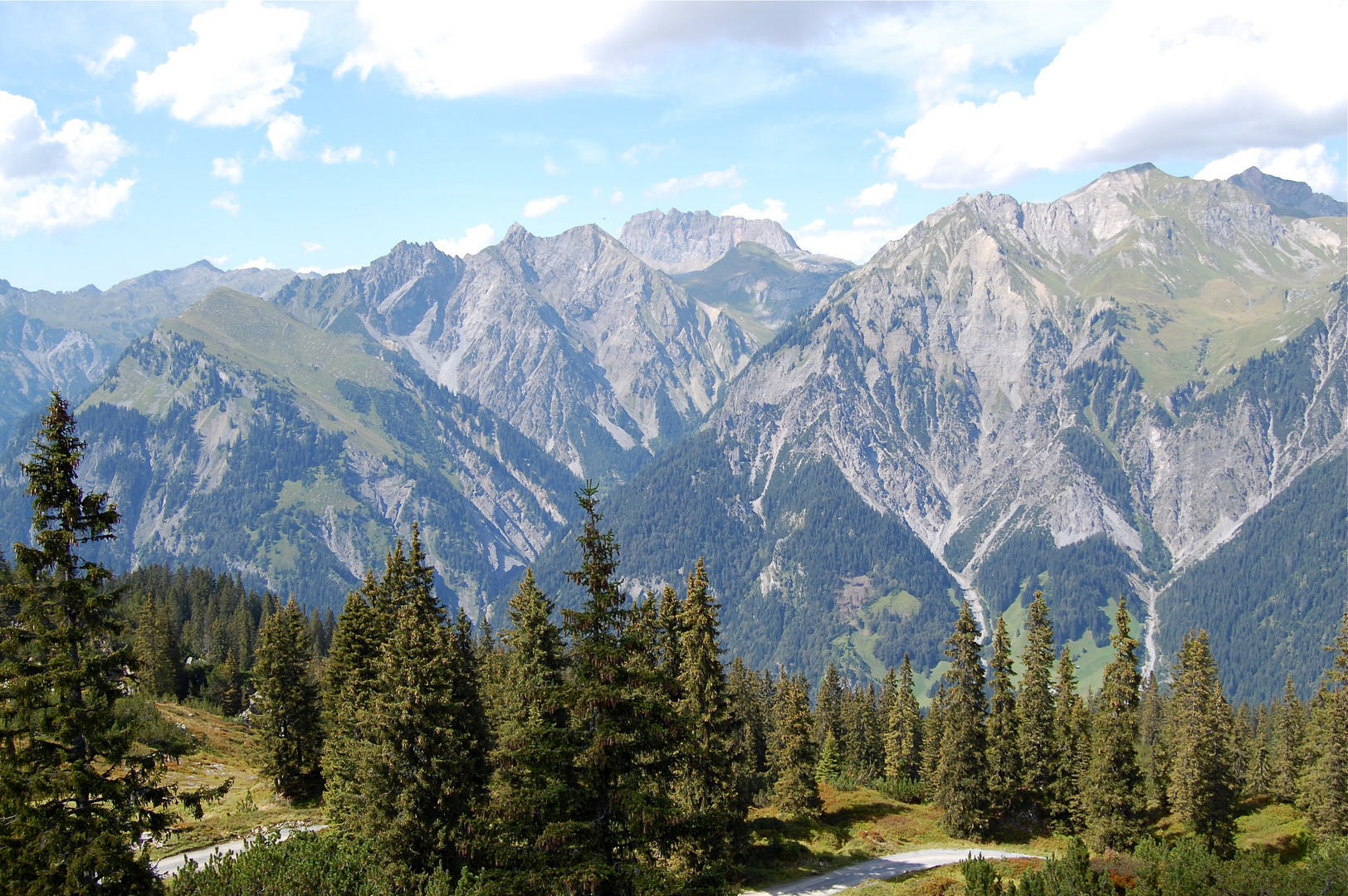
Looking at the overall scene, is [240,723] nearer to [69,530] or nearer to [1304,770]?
[69,530]

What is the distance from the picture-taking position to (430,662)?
36000 millimetres

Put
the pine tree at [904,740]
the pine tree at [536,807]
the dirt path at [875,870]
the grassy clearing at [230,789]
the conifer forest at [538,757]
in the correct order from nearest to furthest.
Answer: the pine tree at [536,807] < the conifer forest at [538,757] < the grassy clearing at [230,789] < the dirt path at [875,870] < the pine tree at [904,740]

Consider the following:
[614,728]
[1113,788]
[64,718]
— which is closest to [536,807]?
[614,728]

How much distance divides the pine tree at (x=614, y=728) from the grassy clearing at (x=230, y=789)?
1212cm

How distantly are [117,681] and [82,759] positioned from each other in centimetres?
233

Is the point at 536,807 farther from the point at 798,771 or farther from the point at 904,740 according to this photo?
the point at 904,740

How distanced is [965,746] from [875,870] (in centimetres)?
1411

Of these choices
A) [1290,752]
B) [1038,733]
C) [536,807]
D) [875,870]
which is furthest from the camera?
[1290,752]

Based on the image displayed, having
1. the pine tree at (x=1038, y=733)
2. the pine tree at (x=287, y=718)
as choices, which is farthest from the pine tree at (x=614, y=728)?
the pine tree at (x=1038, y=733)

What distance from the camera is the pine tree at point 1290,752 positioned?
3361 inches

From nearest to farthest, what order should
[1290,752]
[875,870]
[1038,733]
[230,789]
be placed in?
[875,870]
[230,789]
[1038,733]
[1290,752]

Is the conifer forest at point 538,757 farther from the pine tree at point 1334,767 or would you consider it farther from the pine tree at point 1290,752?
the pine tree at point 1290,752

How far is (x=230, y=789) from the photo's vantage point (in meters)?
61.4

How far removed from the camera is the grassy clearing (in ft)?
148
